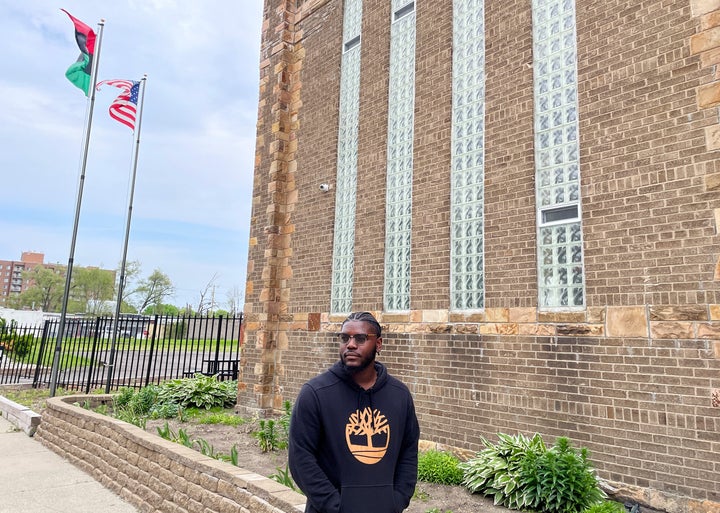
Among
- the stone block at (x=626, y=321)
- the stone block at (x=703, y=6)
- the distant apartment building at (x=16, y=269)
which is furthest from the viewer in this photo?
the distant apartment building at (x=16, y=269)

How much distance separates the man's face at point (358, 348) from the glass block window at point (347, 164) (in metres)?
6.49

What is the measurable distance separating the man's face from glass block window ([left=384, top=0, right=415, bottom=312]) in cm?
553

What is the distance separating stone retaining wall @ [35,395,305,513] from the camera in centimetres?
490

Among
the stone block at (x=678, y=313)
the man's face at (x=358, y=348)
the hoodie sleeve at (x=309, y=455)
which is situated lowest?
the hoodie sleeve at (x=309, y=455)

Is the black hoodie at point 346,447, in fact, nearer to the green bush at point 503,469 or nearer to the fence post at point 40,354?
the green bush at point 503,469

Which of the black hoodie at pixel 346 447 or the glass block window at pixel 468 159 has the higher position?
the glass block window at pixel 468 159

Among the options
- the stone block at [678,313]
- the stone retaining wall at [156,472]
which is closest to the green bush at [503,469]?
the stone block at [678,313]

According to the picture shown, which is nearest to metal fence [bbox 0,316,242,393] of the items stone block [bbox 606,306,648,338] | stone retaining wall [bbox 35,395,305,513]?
stone retaining wall [bbox 35,395,305,513]

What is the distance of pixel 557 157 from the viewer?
6609mm

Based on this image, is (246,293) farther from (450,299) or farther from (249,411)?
(450,299)

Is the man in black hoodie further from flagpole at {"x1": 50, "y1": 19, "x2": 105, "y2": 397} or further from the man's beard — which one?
flagpole at {"x1": 50, "y1": 19, "x2": 105, "y2": 397}

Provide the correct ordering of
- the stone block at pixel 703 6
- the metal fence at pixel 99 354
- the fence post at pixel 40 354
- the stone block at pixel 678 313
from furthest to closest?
the fence post at pixel 40 354 < the metal fence at pixel 99 354 < the stone block at pixel 703 6 < the stone block at pixel 678 313

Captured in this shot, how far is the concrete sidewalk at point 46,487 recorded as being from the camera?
20.4 feet

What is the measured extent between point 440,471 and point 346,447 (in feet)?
13.6
